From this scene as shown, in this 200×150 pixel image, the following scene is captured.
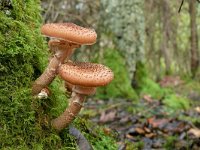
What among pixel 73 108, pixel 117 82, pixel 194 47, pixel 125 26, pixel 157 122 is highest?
pixel 73 108

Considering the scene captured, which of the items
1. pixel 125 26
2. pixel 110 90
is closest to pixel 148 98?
pixel 110 90

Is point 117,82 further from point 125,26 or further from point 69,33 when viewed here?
point 69,33

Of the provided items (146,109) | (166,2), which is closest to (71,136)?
(146,109)

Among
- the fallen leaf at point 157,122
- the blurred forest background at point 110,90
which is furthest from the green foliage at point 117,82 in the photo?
the fallen leaf at point 157,122

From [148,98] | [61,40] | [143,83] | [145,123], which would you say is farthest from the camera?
[143,83]

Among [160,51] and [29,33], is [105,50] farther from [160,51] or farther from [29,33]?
[160,51]

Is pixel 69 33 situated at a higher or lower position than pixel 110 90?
higher

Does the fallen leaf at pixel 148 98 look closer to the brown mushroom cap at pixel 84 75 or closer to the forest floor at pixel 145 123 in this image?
the forest floor at pixel 145 123
